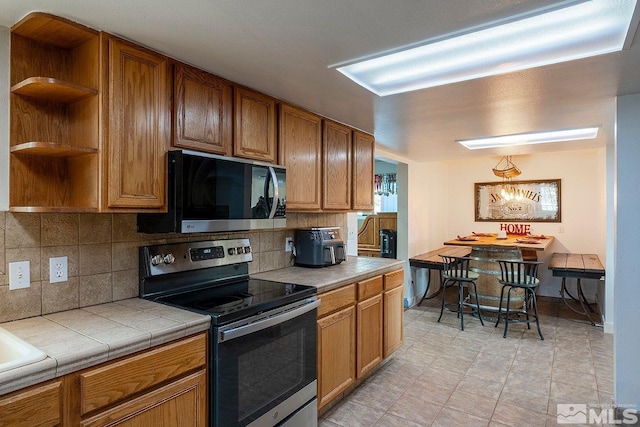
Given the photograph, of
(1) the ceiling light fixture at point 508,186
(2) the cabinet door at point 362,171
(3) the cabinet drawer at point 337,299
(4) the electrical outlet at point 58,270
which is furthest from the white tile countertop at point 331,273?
(1) the ceiling light fixture at point 508,186

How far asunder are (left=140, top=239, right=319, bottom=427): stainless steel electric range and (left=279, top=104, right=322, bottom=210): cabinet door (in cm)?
59

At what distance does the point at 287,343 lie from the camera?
6.64 feet

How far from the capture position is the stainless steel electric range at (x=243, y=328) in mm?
1670

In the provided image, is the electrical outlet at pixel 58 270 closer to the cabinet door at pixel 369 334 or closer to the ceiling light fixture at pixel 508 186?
the cabinet door at pixel 369 334

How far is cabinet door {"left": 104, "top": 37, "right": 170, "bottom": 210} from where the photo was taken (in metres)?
1.63

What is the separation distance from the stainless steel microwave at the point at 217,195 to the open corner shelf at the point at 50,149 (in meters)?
0.38

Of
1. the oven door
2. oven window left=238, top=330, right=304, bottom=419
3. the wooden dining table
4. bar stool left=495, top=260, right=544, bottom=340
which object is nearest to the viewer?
the oven door

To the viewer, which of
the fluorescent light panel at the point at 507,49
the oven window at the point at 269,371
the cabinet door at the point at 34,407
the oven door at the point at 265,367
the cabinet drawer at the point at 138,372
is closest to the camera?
the cabinet door at the point at 34,407

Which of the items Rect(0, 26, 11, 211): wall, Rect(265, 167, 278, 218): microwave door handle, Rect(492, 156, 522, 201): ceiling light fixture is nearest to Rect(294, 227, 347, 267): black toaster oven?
Rect(265, 167, 278, 218): microwave door handle

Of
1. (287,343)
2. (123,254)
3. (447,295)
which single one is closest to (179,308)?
(123,254)

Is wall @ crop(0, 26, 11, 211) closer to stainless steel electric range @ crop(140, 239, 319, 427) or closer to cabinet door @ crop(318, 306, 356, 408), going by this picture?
stainless steel electric range @ crop(140, 239, 319, 427)

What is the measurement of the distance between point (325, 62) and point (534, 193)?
537cm

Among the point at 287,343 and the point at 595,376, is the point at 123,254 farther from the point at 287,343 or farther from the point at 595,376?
the point at 595,376

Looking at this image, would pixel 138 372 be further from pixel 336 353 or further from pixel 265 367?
pixel 336 353
